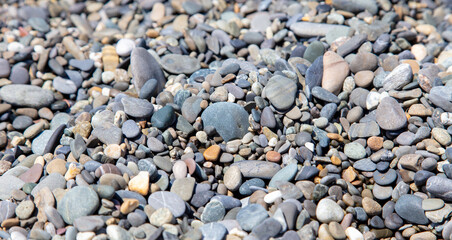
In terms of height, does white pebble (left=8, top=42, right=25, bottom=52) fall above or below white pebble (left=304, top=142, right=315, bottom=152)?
above

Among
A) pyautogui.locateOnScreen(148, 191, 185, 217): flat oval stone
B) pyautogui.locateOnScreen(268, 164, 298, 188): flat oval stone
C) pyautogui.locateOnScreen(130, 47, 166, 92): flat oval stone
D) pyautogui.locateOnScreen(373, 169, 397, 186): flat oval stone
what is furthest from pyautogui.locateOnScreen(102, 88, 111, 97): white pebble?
pyautogui.locateOnScreen(373, 169, 397, 186): flat oval stone

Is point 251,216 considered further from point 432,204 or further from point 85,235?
point 432,204

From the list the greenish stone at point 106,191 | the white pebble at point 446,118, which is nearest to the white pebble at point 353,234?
the white pebble at point 446,118

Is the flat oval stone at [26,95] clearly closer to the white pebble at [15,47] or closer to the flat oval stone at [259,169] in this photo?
the white pebble at [15,47]

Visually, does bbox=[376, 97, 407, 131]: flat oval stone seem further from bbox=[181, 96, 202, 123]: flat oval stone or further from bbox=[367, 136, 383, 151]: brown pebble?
bbox=[181, 96, 202, 123]: flat oval stone

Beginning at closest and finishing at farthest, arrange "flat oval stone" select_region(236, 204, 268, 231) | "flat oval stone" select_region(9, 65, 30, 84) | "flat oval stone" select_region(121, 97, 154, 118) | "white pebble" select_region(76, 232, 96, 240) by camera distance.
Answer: "white pebble" select_region(76, 232, 96, 240), "flat oval stone" select_region(236, 204, 268, 231), "flat oval stone" select_region(121, 97, 154, 118), "flat oval stone" select_region(9, 65, 30, 84)

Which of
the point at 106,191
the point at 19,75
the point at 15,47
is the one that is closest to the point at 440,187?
the point at 106,191

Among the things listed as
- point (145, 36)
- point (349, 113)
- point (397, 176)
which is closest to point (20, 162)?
point (145, 36)
